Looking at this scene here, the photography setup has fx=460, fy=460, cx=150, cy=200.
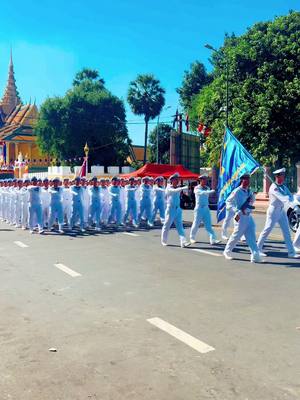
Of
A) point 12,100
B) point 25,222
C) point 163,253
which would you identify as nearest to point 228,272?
point 163,253

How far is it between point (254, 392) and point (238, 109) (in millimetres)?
23046

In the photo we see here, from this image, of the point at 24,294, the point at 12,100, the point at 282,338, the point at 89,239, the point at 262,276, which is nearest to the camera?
the point at 282,338

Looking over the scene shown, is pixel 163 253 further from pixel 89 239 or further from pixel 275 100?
pixel 275 100

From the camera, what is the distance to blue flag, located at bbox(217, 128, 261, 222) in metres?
9.51

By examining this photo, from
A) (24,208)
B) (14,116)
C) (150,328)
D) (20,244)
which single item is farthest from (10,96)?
(150,328)

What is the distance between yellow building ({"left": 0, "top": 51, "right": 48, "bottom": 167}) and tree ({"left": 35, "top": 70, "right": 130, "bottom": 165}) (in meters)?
10.8

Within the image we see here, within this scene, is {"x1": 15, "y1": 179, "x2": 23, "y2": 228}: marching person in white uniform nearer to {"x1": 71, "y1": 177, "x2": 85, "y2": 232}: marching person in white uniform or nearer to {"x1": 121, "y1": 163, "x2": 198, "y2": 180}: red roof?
{"x1": 71, "y1": 177, "x2": 85, "y2": 232}: marching person in white uniform

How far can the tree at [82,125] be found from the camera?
45.4m

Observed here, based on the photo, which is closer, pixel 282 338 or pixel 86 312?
pixel 282 338

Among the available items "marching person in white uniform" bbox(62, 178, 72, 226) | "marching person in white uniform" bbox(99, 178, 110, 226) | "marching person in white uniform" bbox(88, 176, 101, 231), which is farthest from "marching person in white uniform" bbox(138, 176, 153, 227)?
"marching person in white uniform" bbox(62, 178, 72, 226)

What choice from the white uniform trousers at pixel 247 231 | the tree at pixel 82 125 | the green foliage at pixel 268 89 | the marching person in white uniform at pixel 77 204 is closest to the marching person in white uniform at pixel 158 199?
the marching person in white uniform at pixel 77 204

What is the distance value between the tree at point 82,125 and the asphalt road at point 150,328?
1485 inches

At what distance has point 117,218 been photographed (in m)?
14.7

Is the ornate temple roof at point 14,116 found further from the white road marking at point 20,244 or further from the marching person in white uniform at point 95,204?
the white road marking at point 20,244
